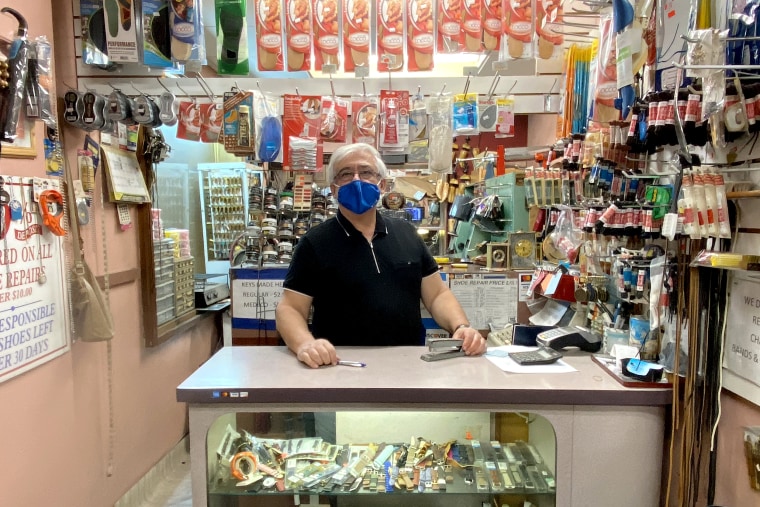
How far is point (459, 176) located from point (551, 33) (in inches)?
101

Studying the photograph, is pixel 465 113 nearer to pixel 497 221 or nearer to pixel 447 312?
pixel 497 221

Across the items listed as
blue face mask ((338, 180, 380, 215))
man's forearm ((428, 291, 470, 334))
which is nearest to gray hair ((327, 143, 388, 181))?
blue face mask ((338, 180, 380, 215))

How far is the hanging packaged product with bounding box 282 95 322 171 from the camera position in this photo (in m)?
3.09

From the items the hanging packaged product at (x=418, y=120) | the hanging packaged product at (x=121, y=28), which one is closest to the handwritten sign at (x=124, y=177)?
the hanging packaged product at (x=121, y=28)

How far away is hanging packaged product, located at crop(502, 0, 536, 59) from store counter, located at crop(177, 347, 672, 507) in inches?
65.4

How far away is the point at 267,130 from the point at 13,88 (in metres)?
1.46

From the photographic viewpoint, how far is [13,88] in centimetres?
172

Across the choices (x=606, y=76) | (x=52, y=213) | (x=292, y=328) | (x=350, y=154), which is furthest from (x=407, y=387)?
(x=52, y=213)

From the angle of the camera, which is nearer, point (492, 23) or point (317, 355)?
point (317, 355)

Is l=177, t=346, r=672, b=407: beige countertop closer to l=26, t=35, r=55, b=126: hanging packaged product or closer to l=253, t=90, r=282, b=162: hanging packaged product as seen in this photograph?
l=26, t=35, r=55, b=126: hanging packaged product

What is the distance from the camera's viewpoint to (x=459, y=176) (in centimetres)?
494

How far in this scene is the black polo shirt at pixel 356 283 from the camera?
1978 mm

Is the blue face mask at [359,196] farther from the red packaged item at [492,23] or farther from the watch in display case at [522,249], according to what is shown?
the watch in display case at [522,249]

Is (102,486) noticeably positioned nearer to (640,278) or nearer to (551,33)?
(640,278)
